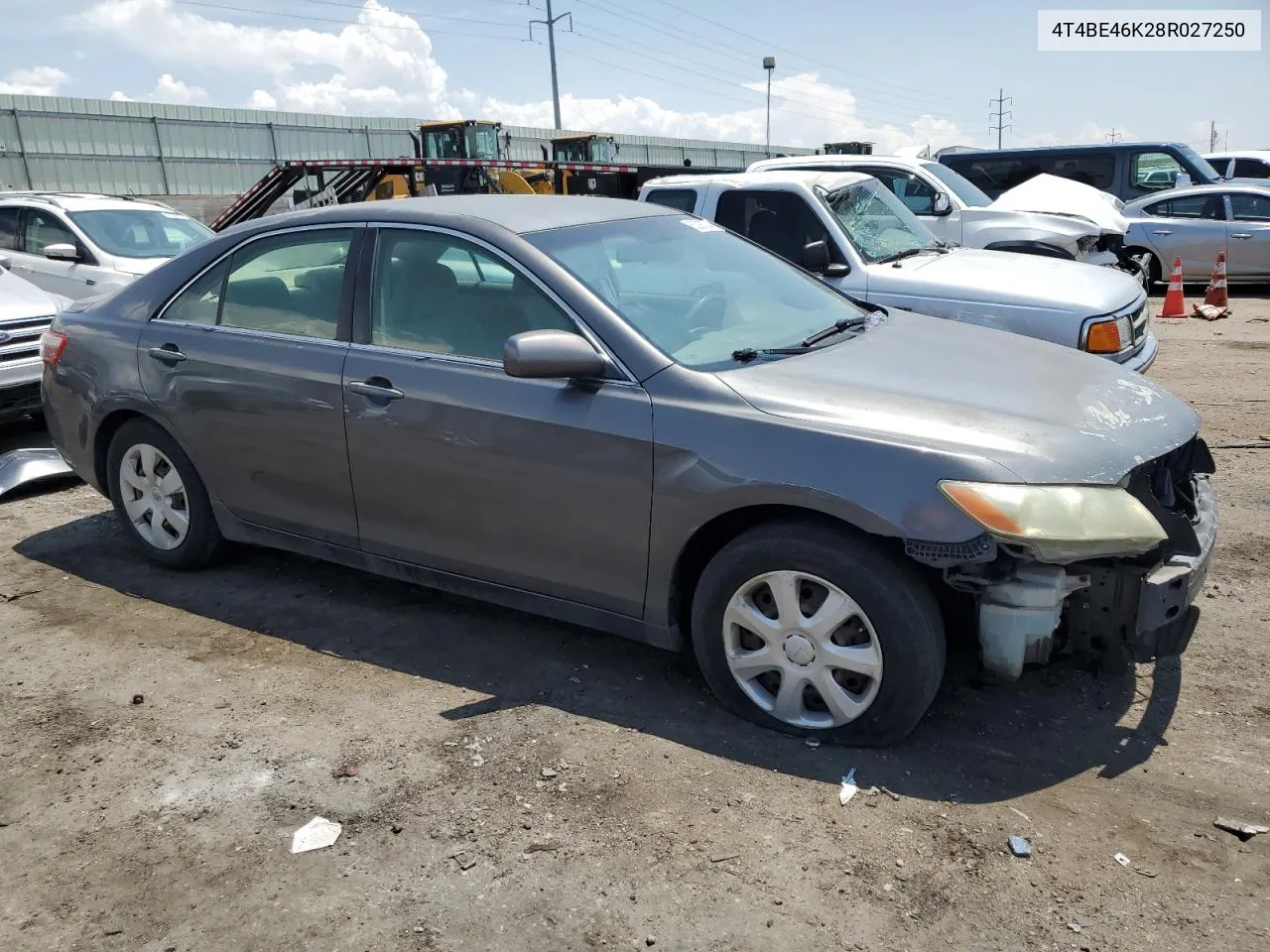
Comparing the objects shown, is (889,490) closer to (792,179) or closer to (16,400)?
(792,179)

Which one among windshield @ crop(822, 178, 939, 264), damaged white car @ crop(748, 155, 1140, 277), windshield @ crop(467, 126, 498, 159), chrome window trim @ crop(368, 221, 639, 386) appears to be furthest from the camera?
windshield @ crop(467, 126, 498, 159)

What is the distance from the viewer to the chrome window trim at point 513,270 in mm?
3537

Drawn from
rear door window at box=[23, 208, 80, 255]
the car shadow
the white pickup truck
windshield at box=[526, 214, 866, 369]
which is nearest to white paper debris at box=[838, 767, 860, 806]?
the car shadow

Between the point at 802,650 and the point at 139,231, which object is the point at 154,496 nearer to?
the point at 802,650

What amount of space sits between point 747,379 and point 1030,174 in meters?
14.6

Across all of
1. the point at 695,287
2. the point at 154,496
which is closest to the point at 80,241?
the point at 154,496

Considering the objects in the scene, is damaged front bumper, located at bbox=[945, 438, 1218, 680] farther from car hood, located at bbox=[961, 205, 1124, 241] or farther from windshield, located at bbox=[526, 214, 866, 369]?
car hood, located at bbox=[961, 205, 1124, 241]

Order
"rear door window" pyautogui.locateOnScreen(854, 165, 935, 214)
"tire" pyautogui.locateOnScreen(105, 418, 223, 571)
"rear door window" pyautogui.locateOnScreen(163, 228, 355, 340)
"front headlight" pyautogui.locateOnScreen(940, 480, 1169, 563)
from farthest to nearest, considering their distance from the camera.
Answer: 1. "rear door window" pyautogui.locateOnScreen(854, 165, 935, 214)
2. "tire" pyautogui.locateOnScreen(105, 418, 223, 571)
3. "rear door window" pyautogui.locateOnScreen(163, 228, 355, 340)
4. "front headlight" pyautogui.locateOnScreen(940, 480, 1169, 563)

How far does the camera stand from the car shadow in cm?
324

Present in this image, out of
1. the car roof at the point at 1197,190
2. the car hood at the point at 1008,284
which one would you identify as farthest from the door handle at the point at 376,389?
the car roof at the point at 1197,190

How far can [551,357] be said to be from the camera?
11.2 feet

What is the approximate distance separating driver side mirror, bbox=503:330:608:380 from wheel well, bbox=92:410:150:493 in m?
2.31

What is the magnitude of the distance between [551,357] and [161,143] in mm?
34554

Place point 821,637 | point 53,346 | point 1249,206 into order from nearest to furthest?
point 821,637
point 53,346
point 1249,206
